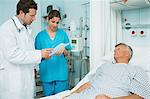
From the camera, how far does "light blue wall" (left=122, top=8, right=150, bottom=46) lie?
2.41 m

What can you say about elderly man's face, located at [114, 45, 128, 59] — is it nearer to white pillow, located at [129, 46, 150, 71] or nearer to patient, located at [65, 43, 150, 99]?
patient, located at [65, 43, 150, 99]

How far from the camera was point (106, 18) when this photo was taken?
8.25ft

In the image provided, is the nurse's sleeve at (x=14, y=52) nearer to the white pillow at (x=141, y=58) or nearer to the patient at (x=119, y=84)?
the patient at (x=119, y=84)

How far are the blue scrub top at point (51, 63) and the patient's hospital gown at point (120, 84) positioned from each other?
72cm

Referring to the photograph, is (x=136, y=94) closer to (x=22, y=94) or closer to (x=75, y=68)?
(x=22, y=94)

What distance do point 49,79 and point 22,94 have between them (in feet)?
1.66

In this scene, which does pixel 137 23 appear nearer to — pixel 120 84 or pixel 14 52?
pixel 120 84

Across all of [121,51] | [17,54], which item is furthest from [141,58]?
[17,54]

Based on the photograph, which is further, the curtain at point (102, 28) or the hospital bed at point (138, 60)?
the curtain at point (102, 28)

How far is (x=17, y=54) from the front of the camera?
183 cm

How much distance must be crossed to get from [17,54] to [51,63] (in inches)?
25.8

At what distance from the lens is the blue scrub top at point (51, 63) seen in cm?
243

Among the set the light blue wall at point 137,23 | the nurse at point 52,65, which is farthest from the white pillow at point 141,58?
the nurse at point 52,65

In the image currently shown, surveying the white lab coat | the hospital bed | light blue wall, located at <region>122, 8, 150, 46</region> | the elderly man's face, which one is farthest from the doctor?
light blue wall, located at <region>122, 8, 150, 46</region>
